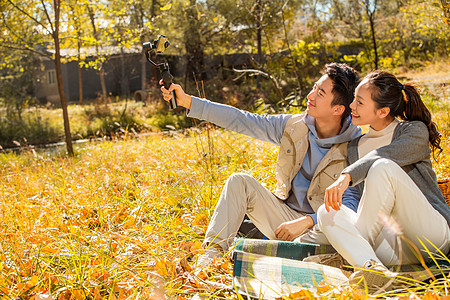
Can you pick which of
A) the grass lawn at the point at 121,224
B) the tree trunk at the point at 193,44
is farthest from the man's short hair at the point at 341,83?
the tree trunk at the point at 193,44

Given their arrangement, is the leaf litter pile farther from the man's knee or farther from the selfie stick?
the selfie stick

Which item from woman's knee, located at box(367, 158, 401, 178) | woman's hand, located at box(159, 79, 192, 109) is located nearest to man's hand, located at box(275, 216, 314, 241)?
woman's knee, located at box(367, 158, 401, 178)

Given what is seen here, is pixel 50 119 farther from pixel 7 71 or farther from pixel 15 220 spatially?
pixel 15 220

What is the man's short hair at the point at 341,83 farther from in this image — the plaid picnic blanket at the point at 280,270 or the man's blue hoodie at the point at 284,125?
the plaid picnic blanket at the point at 280,270

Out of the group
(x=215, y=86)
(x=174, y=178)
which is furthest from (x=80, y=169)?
(x=215, y=86)

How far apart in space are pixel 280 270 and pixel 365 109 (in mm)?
986

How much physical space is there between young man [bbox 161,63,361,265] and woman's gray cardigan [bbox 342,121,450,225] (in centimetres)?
40

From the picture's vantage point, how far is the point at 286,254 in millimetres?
2461

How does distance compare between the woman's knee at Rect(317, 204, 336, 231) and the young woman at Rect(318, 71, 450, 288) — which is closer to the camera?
the young woman at Rect(318, 71, 450, 288)

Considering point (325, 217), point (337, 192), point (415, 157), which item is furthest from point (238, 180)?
point (415, 157)

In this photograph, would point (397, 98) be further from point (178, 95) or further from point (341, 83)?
point (178, 95)

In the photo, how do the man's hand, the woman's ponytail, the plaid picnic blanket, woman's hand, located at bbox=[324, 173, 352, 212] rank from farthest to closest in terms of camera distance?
the man's hand < the woman's ponytail < woman's hand, located at bbox=[324, 173, 352, 212] < the plaid picnic blanket

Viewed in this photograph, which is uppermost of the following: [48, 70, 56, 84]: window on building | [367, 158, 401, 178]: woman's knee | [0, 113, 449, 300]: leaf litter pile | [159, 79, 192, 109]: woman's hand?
[48, 70, 56, 84]: window on building

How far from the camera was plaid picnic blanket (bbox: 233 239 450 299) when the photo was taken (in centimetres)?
204
